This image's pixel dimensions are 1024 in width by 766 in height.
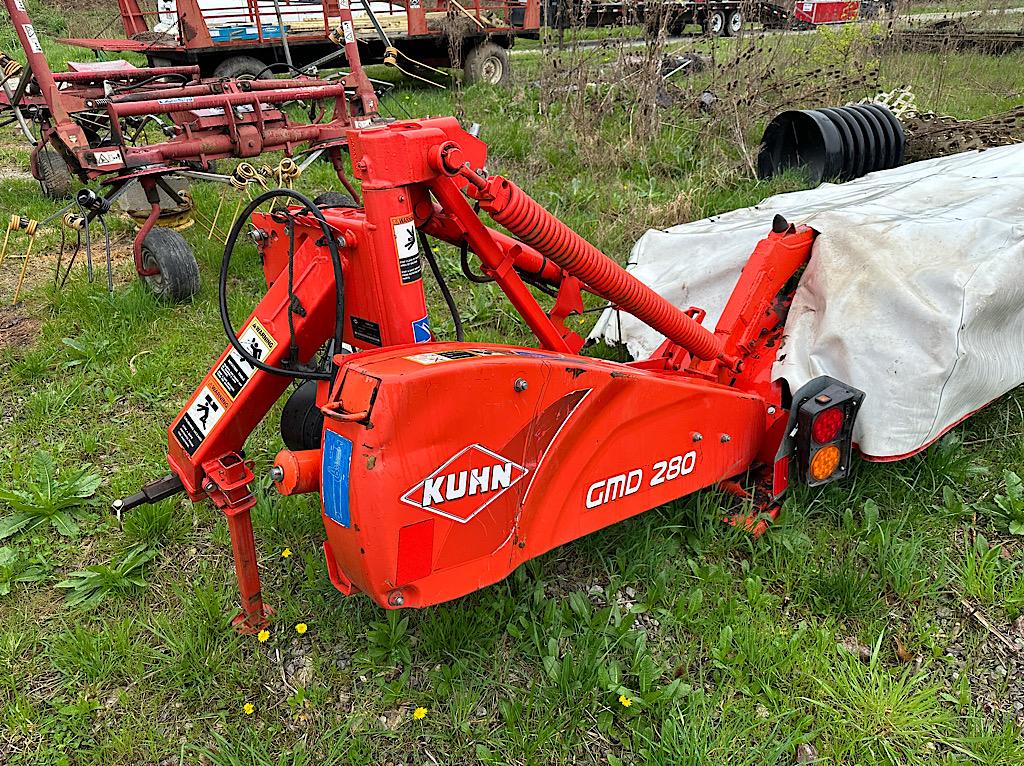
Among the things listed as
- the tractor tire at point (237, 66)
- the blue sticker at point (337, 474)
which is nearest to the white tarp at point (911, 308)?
the blue sticker at point (337, 474)

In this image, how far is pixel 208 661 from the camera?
8.14 ft

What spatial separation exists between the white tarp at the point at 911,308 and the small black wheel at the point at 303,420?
1.89 metres

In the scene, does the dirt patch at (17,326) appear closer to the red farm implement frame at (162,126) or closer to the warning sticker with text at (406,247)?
the red farm implement frame at (162,126)

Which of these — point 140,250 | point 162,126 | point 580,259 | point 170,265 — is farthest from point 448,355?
point 162,126

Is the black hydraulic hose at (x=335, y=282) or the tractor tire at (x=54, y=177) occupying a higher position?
the black hydraulic hose at (x=335, y=282)

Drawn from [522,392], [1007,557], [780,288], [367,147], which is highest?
[367,147]

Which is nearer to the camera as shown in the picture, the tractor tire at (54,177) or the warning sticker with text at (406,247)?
the warning sticker with text at (406,247)

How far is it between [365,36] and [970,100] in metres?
8.21

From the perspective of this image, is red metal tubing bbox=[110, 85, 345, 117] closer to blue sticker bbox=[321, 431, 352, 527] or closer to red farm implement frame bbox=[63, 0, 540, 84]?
red farm implement frame bbox=[63, 0, 540, 84]

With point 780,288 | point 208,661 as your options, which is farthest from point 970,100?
point 208,661

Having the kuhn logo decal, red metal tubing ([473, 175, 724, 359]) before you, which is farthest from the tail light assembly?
the kuhn logo decal

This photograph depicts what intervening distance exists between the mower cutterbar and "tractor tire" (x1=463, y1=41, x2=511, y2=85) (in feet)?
33.1

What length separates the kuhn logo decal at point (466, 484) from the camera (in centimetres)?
193

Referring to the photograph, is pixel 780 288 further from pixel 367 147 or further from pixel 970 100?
pixel 970 100
